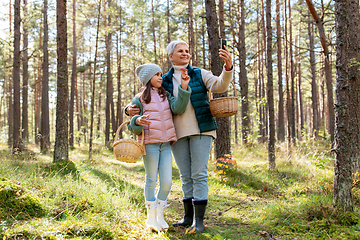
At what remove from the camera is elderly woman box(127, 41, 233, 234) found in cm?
302

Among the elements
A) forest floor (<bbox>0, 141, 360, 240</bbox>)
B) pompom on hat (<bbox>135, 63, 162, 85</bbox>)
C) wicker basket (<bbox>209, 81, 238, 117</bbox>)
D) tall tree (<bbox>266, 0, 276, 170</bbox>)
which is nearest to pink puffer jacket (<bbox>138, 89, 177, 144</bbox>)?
pompom on hat (<bbox>135, 63, 162, 85</bbox>)

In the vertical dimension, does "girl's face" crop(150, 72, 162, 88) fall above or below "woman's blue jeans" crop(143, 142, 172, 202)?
above

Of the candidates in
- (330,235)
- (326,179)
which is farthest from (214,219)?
(326,179)

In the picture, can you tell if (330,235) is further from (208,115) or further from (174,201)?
(174,201)

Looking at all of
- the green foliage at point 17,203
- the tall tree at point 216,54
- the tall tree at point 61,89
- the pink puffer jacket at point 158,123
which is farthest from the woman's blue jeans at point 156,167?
the tall tree at point 61,89

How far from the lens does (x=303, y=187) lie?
199 inches

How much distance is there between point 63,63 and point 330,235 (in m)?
7.11

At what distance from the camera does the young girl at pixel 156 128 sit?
2.93m

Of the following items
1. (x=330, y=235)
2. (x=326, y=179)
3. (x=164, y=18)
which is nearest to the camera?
(x=330, y=235)

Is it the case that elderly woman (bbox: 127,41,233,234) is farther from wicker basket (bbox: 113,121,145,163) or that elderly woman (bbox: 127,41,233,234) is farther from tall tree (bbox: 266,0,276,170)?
tall tree (bbox: 266,0,276,170)

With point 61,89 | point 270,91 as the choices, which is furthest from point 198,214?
point 61,89

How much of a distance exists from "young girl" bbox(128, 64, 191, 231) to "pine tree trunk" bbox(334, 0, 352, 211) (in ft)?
6.50

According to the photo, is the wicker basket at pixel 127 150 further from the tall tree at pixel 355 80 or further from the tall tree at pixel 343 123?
the tall tree at pixel 355 80

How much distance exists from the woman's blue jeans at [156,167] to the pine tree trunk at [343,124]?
2165 mm
